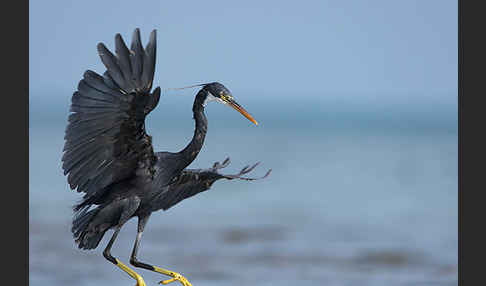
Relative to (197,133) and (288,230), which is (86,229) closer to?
(197,133)

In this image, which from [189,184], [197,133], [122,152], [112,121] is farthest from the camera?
[189,184]

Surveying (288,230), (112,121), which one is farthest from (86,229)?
(288,230)

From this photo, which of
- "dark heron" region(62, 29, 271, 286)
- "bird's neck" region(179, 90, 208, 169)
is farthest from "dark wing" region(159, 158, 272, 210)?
"bird's neck" region(179, 90, 208, 169)

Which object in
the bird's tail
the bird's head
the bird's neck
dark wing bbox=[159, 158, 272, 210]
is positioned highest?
the bird's head

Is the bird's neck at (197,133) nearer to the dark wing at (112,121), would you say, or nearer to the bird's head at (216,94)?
the bird's head at (216,94)

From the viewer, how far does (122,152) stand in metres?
7.97

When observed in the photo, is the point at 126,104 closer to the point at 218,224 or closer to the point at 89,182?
the point at 89,182

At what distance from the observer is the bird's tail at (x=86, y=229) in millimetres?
8414

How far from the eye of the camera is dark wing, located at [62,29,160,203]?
7.54 metres

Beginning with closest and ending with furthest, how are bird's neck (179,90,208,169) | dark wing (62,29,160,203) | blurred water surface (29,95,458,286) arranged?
1. dark wing (62,29,160,203)
2. bird's neck (179,90,208,169)
3. blurred water surface (29,95,458,286)

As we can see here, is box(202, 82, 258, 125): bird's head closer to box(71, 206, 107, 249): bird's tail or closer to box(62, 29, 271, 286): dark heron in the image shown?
box(62, 29, 271, 286): dark heron

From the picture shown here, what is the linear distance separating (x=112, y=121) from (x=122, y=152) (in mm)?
338

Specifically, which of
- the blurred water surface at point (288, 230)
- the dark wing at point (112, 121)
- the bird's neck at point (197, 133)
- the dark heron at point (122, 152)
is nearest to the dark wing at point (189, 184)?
the dark heron at point (122, 152)

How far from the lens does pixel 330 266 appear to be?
552 inches
